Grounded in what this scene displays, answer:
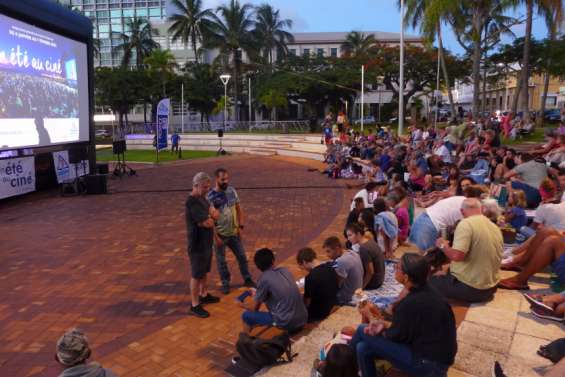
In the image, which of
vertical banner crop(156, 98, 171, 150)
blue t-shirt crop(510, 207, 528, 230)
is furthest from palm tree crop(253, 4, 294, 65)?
blue t-shirt crop(510, 207, 528, 230)

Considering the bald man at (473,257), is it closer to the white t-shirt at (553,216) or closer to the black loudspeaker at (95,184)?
the white t-shirt at (553,216)

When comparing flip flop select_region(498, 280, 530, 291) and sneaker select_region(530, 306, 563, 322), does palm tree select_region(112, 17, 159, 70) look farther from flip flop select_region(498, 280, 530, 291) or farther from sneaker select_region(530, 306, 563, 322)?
sneaker select_region(530, 306, 563, 322)

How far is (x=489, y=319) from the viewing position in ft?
14.4

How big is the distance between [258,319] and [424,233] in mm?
2670

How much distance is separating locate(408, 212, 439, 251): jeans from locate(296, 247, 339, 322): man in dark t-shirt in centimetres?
170

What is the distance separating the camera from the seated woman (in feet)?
10.0

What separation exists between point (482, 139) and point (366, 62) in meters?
31.3

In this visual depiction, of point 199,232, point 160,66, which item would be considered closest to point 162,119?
point 199,232

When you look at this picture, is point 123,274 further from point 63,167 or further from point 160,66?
point 160,66

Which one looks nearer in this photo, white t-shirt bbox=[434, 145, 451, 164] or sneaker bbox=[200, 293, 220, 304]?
sneaker bbox=[200, 293, 220, 304]

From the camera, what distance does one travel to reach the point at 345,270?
4863mm

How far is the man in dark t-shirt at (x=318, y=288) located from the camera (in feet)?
15.4

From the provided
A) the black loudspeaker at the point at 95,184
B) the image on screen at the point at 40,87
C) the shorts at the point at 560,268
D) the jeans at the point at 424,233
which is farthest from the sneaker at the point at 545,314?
the image on screen at the point at 40,87

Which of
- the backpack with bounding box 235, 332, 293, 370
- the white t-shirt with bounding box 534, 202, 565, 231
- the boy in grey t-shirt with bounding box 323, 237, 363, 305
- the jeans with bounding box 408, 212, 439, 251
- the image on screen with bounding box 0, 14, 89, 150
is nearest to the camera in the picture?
the backpack with bounding box 235, 332, 293, 370
